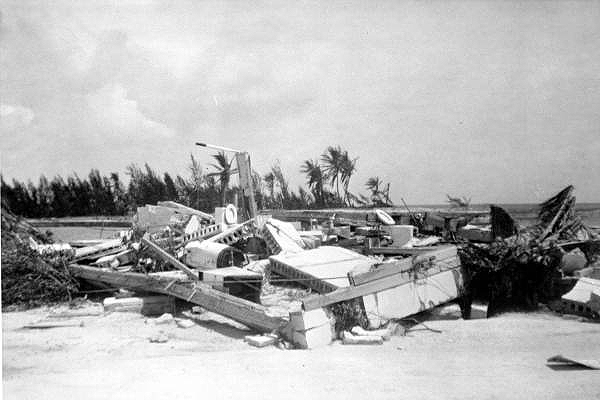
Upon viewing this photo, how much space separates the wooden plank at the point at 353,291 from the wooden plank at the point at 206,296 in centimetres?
43

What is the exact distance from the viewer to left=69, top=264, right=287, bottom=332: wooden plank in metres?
5.76

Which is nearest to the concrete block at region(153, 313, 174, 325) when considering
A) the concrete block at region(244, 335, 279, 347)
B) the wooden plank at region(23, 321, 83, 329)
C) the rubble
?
the rubble

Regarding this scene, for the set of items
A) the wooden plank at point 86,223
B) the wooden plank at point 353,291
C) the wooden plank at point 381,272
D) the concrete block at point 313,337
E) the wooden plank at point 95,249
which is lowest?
the concrete block at point 313,337

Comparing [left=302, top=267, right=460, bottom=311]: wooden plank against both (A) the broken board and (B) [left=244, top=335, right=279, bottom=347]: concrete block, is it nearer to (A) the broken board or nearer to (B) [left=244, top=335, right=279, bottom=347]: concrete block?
(B) [left=244, top=335, right=279, bottom=347]: concrete block

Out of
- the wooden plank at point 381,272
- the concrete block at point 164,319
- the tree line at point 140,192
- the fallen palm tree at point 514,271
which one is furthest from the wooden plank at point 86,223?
the fallen palm tree at point 514,271

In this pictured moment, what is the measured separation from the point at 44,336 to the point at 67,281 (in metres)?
2.17

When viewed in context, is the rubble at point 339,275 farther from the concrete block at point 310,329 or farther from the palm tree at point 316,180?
the palm tree at point 316,180

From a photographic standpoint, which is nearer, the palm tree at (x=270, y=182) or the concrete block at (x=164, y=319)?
the concrete block at (x=164, y=319)

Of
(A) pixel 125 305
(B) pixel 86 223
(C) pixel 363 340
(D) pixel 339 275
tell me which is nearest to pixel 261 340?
(C) pixel 363 340

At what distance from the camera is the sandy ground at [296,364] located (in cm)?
404

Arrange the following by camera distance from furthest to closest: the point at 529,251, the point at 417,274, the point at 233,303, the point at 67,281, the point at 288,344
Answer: the point at 67,281
the point at 529,251
the point at 417,274
the point at 233,303
the point at 288,344

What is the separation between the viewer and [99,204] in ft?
93.0

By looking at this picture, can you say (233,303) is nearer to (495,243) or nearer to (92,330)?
(92,330)

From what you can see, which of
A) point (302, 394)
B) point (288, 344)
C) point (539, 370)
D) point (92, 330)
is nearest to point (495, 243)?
point (539, 370)
